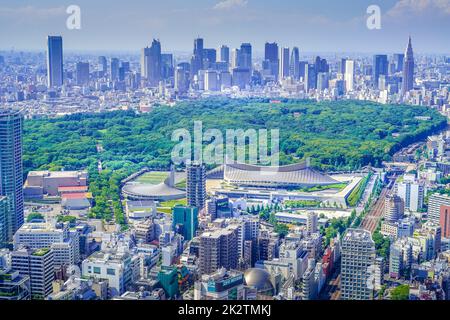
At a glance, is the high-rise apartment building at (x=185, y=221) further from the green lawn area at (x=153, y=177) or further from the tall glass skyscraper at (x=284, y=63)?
the tall glass skyscraper at (x=284, y=63)

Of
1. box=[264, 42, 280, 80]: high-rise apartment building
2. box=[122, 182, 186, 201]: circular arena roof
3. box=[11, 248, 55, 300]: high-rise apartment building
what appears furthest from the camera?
box=[264, 42, 280, 80]: high-rise apartment building

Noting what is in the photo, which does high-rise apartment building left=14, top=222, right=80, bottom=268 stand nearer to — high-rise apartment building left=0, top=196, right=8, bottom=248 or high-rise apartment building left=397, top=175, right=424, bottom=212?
high-rise apartment building left=0, top=196, right=8, bottom=248

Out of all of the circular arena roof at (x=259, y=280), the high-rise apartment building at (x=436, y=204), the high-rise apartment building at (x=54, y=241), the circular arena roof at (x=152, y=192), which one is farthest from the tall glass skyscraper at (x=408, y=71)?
the high-rise apartment building at (x=54, y=241)

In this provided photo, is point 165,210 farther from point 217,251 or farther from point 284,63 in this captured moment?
point 284,63

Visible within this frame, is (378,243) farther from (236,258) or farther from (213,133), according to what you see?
(213,133)

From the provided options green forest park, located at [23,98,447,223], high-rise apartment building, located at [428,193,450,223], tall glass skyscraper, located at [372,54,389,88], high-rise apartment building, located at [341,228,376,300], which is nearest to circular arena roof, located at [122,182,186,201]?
green forest park, located at [23,98,447,223]

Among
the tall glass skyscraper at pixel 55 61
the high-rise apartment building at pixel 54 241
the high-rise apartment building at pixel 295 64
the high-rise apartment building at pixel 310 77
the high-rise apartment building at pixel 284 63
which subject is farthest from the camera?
the high-rise apartment building at pixel 310 77

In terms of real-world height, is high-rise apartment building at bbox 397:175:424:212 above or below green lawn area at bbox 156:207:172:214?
above
